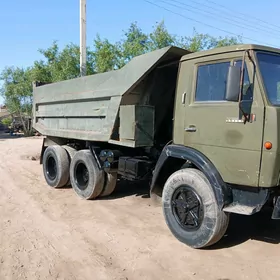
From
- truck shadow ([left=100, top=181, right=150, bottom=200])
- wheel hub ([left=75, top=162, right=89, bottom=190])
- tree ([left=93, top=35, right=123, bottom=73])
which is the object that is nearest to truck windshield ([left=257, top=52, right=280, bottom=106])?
truck shadow ([left=100, top=181, right=150, bottom=200])

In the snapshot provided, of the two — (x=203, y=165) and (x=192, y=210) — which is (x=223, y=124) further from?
(x=192, y=210)

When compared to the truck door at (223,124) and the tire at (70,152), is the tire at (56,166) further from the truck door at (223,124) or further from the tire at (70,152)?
the truck door at (223,124)

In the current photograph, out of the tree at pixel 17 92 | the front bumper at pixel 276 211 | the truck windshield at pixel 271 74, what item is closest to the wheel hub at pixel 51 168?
the front bumper at pixel 276 211

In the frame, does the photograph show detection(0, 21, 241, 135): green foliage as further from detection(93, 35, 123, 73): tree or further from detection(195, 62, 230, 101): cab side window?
detection(195, 62, 230, 101): cab side window

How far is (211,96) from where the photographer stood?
14.4ft

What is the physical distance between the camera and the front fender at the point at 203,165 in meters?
4.14

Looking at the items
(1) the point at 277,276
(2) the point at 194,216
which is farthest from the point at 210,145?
(1) the point at 277,276

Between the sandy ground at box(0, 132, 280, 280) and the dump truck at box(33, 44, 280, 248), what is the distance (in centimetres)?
36

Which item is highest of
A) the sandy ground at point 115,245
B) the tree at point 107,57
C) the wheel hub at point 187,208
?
the tree at point 107,57

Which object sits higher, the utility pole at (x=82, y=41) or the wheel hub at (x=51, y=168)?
the utility pole at (x=82, y=41)

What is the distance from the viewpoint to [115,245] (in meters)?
4.60

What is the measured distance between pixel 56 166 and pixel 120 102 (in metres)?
3.09

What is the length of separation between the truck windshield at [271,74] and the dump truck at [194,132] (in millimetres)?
14

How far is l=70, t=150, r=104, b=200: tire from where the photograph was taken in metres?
6.73
